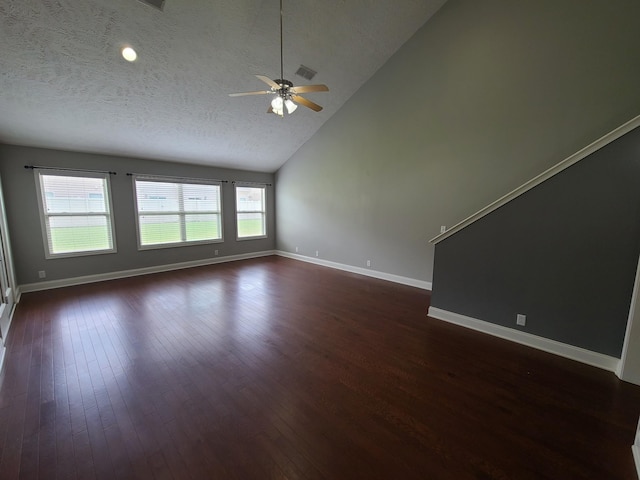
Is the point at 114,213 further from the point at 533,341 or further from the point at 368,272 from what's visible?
the point at 533,341

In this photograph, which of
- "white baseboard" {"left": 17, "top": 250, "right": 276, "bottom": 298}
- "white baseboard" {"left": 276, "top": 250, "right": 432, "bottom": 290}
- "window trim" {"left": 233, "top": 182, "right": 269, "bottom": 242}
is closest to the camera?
"white baseboard" {"left": 17, "top": 250, "right": 276, "bottom": 298}

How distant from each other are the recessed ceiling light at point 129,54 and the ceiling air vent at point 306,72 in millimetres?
2198

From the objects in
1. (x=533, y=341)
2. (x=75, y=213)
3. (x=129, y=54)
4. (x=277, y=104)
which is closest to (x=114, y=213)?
(x=75, y=213)

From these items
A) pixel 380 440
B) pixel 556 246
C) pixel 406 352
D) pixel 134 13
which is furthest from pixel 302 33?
pixel 380 440

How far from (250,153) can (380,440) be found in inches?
233

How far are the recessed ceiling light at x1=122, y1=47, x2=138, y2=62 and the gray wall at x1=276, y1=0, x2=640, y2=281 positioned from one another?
360cm

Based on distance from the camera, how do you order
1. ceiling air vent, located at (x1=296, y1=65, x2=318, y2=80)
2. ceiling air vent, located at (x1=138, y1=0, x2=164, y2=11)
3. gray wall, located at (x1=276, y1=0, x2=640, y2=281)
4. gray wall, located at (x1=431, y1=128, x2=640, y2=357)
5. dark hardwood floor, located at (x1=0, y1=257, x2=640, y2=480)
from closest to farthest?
dark hardwood floor, located at (x1=0, y1=257, x2=640, y2=480)
gray wall, located at (x1=431, y1=128, x2=640, y2=357)
ceiling air vent, located at (x1=138, y1=0, x2=164, y2=11)
gray wall, located at (x1=276, y1=0, x2=640, y2=281)
ceiling air vent, located at (x1=296, y1=65, x2=318, y2=80)

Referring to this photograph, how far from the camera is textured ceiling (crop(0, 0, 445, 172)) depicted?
2.67 meters

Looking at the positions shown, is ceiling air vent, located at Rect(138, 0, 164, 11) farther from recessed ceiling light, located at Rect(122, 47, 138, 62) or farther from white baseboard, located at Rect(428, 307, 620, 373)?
white baseboard, located at Rect(428, 307, 620, 373)

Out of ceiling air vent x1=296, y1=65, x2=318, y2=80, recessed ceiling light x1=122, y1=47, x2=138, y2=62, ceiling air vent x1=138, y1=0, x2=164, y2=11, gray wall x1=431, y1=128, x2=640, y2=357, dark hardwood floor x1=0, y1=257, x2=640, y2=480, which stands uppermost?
ceiling air vent x1=296, y1=65, x2=318, y2=80

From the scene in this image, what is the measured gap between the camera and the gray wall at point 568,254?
2.18 m

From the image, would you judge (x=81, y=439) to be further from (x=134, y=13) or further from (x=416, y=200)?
(x=416, y=200)

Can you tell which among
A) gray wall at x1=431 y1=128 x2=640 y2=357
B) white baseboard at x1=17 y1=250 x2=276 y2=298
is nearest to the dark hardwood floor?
gray wall at x1=431 y1=128 x2=640 y2=357

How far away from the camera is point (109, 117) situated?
389cm
